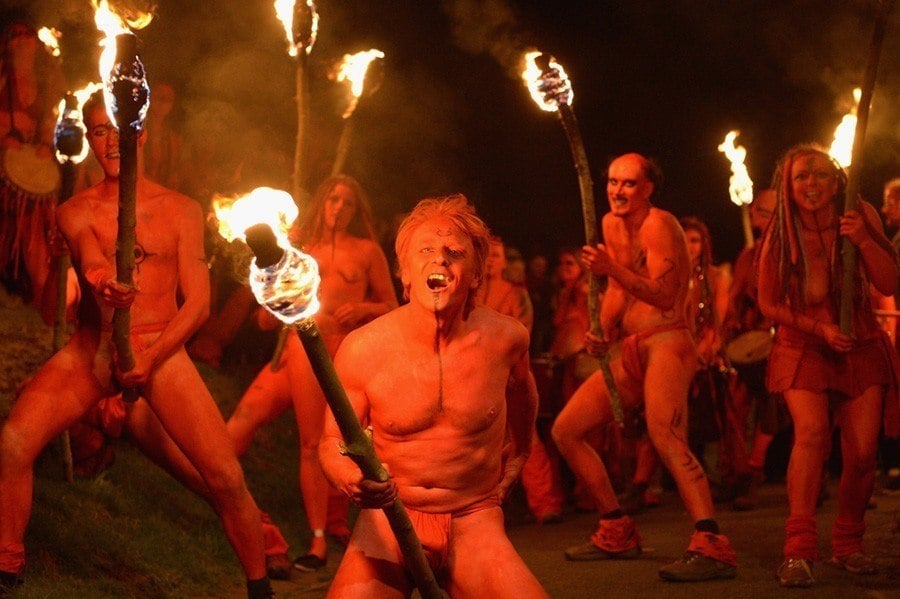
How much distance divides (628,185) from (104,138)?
10.1ft

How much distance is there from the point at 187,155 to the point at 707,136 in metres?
10.1

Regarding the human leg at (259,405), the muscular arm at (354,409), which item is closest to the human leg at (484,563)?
the muscular arm at (354,409)

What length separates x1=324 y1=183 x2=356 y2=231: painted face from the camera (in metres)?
8.65

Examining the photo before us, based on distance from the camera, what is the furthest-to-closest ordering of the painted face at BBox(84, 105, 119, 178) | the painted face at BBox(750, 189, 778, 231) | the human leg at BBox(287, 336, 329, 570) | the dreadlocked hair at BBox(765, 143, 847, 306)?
the painted face at BBox(750, 189, 778, 231) → the human leg at BBox(287, 336, 329, 570) → the dreadlocked hair at BBox(765, 143, 847, 306) → the painted face at BBox(84, 105, 119, 178)

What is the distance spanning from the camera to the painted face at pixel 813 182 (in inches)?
294

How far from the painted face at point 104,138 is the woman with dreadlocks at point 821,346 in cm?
346

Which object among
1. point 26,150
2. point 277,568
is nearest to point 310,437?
point 277,568

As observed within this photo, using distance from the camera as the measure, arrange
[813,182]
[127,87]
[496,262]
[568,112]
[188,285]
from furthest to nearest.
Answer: [496,262]
[568,112]
[813,182]
[188,285]
[127,87]

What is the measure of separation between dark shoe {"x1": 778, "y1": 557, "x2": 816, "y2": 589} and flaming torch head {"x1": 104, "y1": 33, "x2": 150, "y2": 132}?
3892 millimetres

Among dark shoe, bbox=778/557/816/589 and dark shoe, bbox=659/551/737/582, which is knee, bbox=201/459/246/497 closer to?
dark shoe, bbox=659/551/737/582

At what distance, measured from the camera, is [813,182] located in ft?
24.5

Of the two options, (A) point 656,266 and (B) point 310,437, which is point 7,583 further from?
(A) point 656,266

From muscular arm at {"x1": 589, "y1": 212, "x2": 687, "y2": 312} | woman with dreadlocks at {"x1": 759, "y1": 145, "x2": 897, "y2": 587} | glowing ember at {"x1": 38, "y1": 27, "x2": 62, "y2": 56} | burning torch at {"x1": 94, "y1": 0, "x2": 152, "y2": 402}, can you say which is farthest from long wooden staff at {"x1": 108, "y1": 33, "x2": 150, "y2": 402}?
glowing ember at {"x1": 38, "y1": 27, "x2": 62, "y2": 56}

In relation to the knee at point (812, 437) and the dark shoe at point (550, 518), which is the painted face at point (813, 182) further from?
the dark shoe at point (550, 518)
